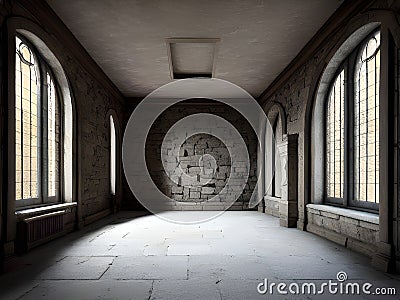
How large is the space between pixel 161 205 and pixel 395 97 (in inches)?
265

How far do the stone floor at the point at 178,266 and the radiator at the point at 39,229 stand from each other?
105mm

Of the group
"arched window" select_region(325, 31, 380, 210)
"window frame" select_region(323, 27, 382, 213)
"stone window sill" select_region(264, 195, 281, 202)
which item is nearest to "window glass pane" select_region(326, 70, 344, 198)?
"arched window" select_region(325, 31, 380, 210)

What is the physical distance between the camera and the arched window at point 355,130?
13.2 ft

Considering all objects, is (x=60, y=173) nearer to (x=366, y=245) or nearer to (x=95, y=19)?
(x=95, y=19)

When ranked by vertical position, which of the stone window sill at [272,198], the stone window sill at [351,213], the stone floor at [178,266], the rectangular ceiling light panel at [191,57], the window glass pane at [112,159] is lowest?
the stone floor at [178,266]

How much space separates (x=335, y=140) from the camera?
5055mm

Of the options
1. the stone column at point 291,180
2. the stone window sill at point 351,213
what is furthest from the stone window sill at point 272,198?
the stone window sill at point 351,213

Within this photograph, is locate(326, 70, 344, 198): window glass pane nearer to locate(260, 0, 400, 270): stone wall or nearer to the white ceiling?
locate(260, 0, 400, 270): stone wall

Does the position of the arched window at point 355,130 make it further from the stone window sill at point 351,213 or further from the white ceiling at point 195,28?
the white ceiling at point 195,28

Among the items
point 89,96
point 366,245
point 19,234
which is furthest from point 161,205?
point 366,245

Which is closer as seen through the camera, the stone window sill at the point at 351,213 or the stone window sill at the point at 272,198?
the stone window sill at the point at 351,213

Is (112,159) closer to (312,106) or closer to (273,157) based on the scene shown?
(273,157)

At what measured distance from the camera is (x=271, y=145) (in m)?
8.11

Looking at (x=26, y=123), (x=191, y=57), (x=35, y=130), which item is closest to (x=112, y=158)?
(x=191, y=57)
